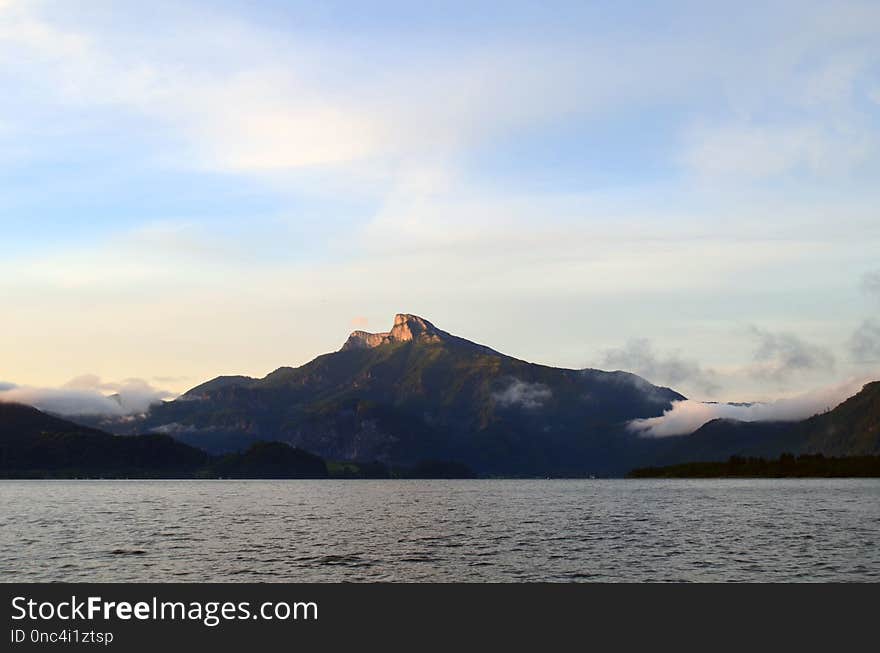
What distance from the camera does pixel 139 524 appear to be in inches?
6781

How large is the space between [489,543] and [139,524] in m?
76.2
